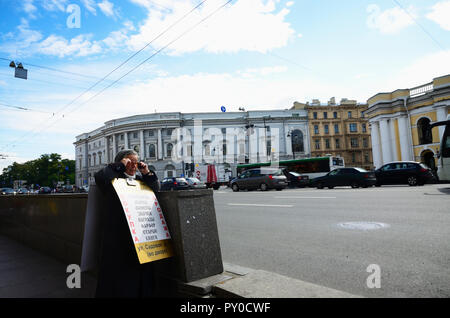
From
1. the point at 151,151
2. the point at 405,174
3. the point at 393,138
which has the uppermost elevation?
the point at 151,151

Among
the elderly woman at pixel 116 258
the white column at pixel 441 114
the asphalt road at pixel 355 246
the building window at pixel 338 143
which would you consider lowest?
the asphalt road at pixel 355 246

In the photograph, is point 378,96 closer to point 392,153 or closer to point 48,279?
point 392,153

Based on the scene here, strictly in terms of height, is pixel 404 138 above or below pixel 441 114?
below

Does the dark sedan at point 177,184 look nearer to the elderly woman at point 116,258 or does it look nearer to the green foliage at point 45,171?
the elderly woman at point 116,258

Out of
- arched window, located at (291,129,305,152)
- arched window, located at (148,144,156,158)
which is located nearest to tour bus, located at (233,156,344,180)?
arched window, located at (291,129,305,152)

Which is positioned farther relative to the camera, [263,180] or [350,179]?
[263,180]

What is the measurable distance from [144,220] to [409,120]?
37.3 m

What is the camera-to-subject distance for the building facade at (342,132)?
6078 cm

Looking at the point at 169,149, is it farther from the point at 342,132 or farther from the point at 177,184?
the point at 177,184

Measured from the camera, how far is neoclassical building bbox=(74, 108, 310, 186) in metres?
60.6

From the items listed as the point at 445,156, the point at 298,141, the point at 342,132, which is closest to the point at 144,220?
the point at 445,156

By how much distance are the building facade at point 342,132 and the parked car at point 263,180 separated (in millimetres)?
43518

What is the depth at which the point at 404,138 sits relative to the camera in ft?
106

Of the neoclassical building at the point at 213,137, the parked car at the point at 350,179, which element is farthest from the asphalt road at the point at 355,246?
the neoclassical building at the point at 213,137
